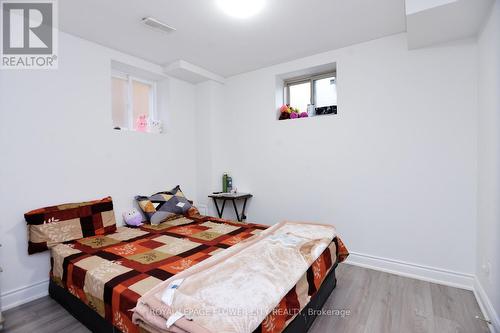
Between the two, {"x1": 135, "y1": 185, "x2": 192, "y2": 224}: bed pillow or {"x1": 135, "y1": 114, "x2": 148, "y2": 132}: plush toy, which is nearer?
{"x1": 135, "y1": 185, "x2": 192, "y2": 224}: bed pillow

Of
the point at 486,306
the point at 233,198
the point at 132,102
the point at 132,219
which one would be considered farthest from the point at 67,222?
the point at 486,306

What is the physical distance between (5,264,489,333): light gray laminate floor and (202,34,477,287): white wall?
354 millimetres

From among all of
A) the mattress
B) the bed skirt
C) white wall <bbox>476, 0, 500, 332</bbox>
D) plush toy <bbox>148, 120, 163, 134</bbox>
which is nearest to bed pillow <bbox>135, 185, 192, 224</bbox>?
the mattress

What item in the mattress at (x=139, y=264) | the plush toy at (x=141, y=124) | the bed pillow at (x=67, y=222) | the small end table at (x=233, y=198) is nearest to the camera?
the mattress at (x=139, y=264)

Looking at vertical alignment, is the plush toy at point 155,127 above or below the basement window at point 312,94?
below

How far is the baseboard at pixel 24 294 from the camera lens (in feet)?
6.70

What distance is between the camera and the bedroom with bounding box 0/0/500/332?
6.02ft

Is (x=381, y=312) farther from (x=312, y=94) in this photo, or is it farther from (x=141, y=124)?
(x=141, y=124)

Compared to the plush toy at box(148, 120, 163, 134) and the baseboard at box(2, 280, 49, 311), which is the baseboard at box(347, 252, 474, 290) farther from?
the baseboard at box(2, 280, 49, 311)

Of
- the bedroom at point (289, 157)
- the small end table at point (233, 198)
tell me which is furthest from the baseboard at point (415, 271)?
the small end table at point (233, 198)

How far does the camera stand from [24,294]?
2137mm

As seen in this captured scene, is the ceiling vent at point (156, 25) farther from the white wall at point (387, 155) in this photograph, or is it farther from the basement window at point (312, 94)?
the basement window at point (312, 94)

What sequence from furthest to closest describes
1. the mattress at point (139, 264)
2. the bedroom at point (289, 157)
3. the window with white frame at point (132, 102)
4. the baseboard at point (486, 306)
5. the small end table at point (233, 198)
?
1. the small end table at point (233, 198)
2. the window with white frame at point (132, 102)
3. the bedroom at point (289, 157)
4. the baseboard at point (486, 306)
5. the mattress at point (139, 264)
